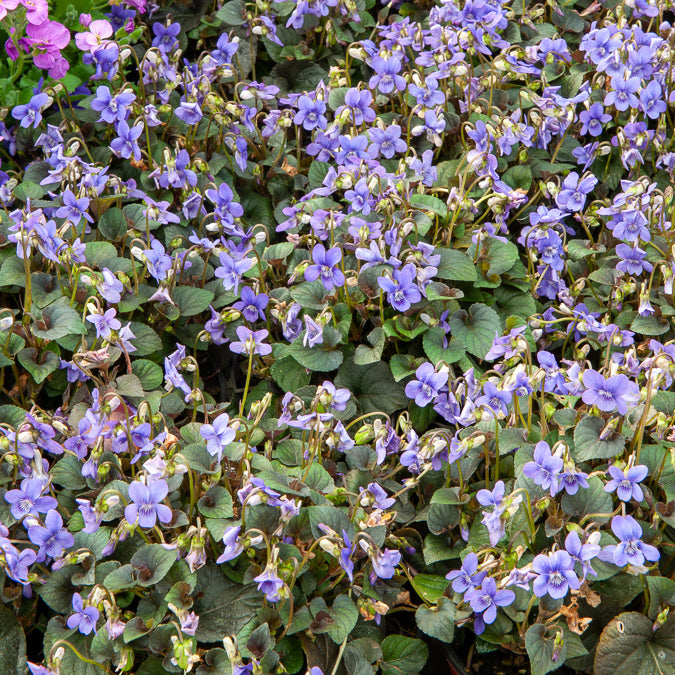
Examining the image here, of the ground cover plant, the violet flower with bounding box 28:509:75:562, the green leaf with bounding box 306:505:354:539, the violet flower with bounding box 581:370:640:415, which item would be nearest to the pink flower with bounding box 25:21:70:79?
the ground cover plant

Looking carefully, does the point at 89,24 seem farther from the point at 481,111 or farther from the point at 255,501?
the point at 255,501

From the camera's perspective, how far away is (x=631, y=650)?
2.11 m

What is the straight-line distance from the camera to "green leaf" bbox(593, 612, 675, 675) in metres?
2.09

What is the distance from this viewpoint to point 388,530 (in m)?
2.48

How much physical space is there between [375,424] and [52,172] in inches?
62.7

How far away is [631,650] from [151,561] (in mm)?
1268

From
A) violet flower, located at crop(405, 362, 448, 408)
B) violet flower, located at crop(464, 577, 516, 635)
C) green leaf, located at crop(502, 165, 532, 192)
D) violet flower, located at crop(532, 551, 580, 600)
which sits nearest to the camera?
violet flower, located at crop(532, 551, 580, 600)

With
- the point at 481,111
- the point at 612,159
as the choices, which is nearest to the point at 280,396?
the point at 481,111

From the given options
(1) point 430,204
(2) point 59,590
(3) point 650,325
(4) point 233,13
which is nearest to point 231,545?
(2) point 59,590

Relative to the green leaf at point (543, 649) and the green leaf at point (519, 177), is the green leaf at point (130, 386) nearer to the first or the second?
the green leaf at point (543, 649)

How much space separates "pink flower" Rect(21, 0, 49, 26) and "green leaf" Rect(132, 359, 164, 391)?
140cm

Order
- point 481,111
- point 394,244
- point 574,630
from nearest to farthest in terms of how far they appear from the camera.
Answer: point 574,630 < point 394,244 < point 481,111

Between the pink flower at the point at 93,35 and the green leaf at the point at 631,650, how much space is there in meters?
2.86

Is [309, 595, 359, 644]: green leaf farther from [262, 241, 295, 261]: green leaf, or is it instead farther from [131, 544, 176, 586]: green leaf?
[262, 241, 295, 261]: green leaf
